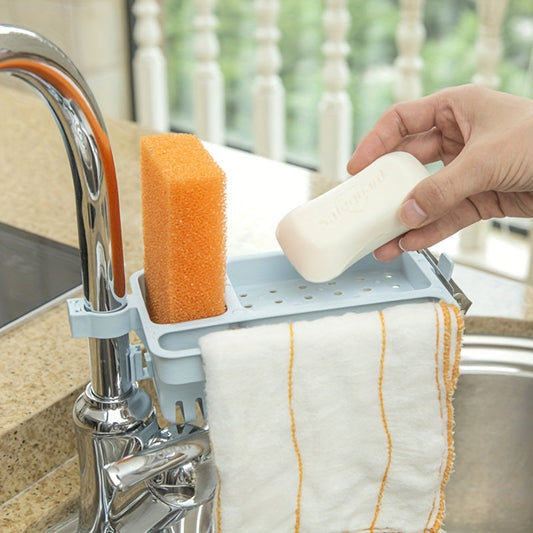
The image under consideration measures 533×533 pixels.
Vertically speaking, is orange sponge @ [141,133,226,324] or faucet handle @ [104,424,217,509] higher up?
orange sponge @ [141,133,226,324]

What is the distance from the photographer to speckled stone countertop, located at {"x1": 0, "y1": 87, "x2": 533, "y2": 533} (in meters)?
0.63

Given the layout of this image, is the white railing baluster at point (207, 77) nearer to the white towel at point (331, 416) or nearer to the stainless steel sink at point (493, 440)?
the stainless steel sink at point (493, 440)

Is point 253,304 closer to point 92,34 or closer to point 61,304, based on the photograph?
point 61,304

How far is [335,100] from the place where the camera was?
1782 millimetres

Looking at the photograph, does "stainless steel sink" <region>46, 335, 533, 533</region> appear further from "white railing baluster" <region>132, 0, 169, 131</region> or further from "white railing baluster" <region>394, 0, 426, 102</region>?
"white railing baluster" <region>132, 0, 169, 131</region>

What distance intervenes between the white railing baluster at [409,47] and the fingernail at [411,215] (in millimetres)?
1179

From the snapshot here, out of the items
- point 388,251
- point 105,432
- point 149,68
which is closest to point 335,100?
point 149,68

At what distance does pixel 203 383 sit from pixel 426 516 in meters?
0.20

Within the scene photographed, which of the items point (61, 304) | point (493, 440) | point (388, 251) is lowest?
point (493, 440)

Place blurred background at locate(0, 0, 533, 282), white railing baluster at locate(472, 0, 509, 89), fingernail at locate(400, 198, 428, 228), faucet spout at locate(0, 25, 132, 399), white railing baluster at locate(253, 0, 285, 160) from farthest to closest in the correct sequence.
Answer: white railing baluster at locate(253, 0, 285, 160), blurred background at locate(0, 0, 533, 282), white railing baluster at locate(472, 0, 509, 89), fingernail at locate(400, 198, 428, 228), faucet spout at locate(0, 25, 132, 399)

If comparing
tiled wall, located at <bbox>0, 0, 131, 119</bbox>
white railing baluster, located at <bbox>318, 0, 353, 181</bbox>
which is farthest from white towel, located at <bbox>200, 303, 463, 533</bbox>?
tiled wall, located at <bbox>0, 0, 131, 119</bbox>

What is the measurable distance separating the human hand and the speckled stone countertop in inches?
5.4

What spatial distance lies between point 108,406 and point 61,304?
236mm

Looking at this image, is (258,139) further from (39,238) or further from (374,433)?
(374,433)
